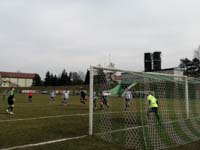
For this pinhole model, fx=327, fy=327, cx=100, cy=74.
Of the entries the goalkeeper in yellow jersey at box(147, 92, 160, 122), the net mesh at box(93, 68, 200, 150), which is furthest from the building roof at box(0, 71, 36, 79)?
the goalkeeper in yellow jersey at box(147, 92, 160, 122)

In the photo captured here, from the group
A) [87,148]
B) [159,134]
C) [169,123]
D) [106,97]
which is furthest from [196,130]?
[87,148]

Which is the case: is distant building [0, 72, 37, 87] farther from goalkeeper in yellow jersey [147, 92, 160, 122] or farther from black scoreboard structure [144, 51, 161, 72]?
goalkeeper in yellow jersey [147, 92, 160, 122]

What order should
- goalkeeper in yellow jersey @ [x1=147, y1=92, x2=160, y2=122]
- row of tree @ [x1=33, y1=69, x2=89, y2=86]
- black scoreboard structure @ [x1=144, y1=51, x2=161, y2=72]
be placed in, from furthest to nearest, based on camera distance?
row of tree @ [x1=33, y1=69, x2=89, y2=86]
black scoreboard structure @ [x1=144, y1=51, x2=161, y2=72]
goalkeeper in yellow jersey @ [x1=147, y1=92, x2=160, y2=122]

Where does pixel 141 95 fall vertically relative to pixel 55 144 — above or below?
above

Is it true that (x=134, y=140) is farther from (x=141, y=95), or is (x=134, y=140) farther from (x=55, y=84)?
(x=55, y=84)

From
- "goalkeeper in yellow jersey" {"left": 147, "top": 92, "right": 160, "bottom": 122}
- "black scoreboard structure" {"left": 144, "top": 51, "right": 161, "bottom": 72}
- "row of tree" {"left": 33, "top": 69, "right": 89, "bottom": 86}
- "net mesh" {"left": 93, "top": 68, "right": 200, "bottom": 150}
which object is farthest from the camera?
"row of tree" {"left": 33, "top": 69, "right": 89, "bottom": 86}

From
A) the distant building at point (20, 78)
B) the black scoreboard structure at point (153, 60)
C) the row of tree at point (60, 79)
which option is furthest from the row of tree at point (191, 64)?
the distant building at point (20, 78)

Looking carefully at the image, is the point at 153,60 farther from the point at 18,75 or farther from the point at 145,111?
the point at 18,75

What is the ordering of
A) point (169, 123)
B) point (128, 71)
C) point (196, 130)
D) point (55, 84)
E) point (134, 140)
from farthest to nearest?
point (55, 84) → point (169, 123) → point (196, 130) → point (128, 71) → point (134, 140)

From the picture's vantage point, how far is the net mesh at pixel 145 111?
12.4 m

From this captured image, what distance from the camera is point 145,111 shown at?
15.3 metres

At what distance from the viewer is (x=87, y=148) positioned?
406 inches

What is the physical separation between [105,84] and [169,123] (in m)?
4.57

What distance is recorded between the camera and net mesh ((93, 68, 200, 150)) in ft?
40.7
